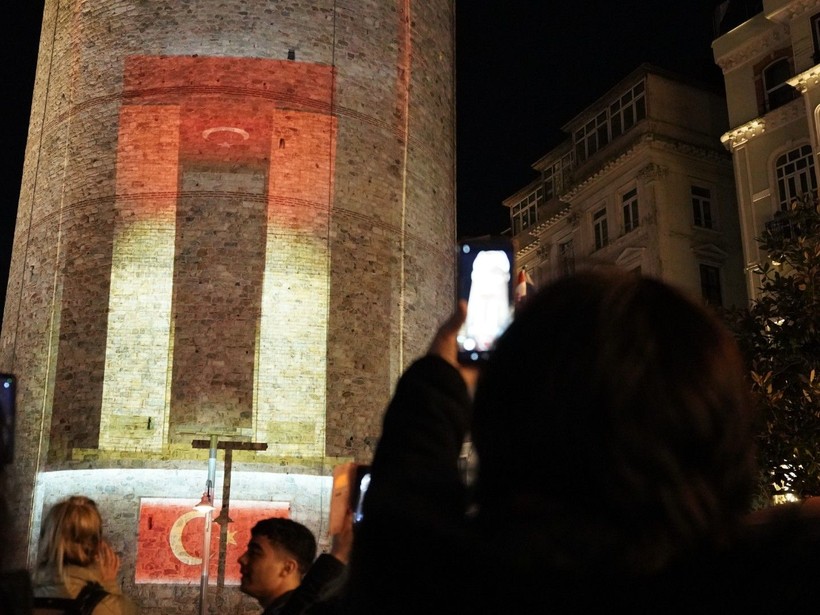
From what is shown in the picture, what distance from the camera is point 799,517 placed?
1059mm

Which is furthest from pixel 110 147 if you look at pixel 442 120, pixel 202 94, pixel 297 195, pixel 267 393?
pixel 442 120

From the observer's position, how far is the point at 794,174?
20.4 metres

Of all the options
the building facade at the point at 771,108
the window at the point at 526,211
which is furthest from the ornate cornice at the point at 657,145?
the window at the point at 526,211

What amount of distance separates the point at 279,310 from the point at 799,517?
616 inches

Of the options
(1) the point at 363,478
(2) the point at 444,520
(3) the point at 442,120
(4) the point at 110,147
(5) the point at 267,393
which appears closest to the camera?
(2) the point at 444,520

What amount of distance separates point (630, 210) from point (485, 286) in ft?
79.9

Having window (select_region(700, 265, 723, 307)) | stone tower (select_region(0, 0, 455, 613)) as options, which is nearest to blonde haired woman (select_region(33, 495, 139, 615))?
stone tower (select_region(0, 0, 455, 613))

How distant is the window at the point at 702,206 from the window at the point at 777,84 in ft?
13.7

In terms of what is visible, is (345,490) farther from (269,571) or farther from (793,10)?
(793,10)

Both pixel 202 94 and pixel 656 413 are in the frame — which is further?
pixel 202 94

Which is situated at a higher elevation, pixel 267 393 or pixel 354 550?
pixel 267 393

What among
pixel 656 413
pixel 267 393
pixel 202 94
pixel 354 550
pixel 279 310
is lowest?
pixel 354 550

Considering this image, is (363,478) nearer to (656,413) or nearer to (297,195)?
(656,413)

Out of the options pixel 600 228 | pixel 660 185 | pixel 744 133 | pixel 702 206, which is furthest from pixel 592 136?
pixel 744 133
